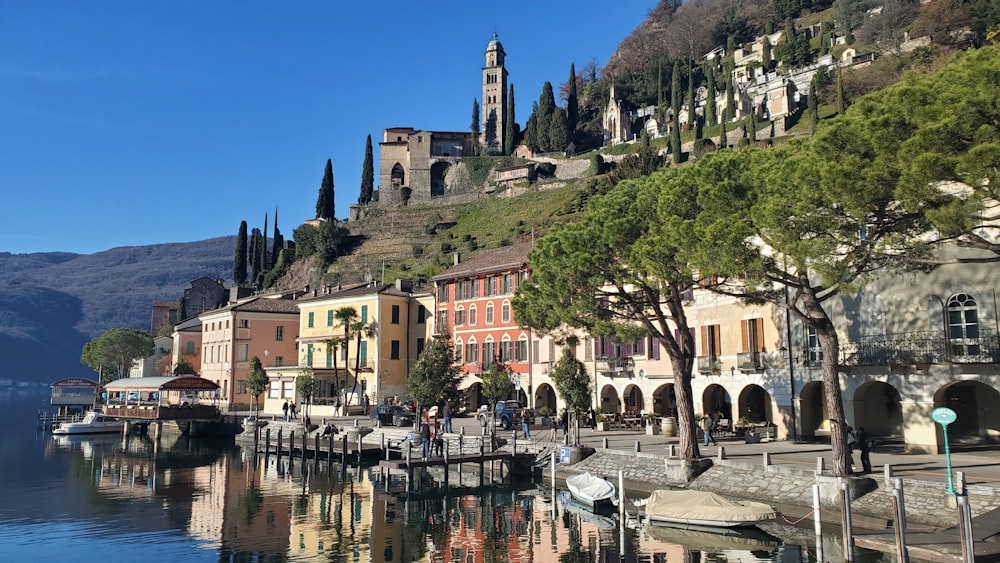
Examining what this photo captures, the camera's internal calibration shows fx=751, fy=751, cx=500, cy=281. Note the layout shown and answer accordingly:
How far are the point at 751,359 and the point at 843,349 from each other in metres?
4.77

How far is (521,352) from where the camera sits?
169ft

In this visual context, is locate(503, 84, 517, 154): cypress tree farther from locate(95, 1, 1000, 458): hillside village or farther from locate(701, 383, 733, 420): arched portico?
locate(701, 383, 733, 420): arched portico

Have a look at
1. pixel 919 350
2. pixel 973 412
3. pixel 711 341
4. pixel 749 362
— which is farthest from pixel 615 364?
pixel 973 412

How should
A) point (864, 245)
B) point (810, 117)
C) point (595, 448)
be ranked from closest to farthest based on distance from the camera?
point (864, 245) < point (595, 448) < point (810, 117)

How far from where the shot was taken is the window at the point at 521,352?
51156mm

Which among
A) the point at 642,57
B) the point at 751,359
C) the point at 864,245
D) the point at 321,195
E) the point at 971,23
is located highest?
the point at 642,57

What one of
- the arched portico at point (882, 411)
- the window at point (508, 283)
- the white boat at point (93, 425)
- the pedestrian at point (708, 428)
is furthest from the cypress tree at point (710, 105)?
the white boat at point (93, 425)

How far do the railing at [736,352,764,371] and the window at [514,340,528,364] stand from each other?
18.3 meters

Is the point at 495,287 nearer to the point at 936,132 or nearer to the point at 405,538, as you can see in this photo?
the point at 405,538

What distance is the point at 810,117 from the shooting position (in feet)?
309

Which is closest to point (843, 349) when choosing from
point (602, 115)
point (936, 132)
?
point (936, 132)

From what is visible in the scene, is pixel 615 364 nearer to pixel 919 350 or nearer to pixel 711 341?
pixel 711 341

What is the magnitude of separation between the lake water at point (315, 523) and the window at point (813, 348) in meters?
11.1

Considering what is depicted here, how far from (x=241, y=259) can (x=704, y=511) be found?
4439 inches
